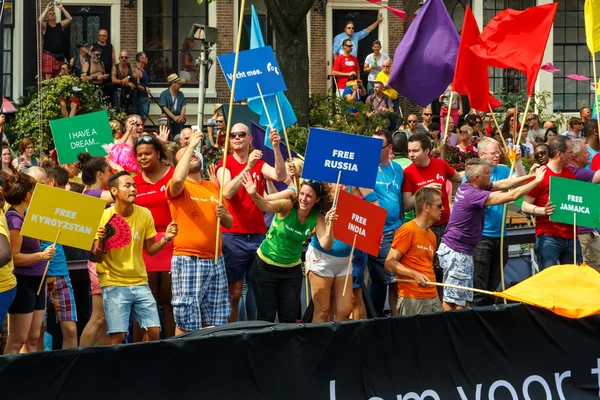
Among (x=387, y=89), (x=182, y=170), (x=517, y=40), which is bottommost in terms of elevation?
(x=182, y=170)

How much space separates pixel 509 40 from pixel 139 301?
Answer: 14.7ft

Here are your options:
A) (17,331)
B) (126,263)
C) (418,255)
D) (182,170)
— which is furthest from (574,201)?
(17,331)

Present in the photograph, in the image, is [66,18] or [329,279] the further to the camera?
[66,18]

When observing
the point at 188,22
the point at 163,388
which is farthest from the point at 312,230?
the point at 188,22

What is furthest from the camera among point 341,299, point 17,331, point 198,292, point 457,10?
point 457,10

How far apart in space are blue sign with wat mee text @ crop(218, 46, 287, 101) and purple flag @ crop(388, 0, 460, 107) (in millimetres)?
1471

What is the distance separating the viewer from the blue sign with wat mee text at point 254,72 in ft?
33.3

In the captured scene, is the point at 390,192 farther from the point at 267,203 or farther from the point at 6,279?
the point at 6,279

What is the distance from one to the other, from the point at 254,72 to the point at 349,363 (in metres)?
3.76

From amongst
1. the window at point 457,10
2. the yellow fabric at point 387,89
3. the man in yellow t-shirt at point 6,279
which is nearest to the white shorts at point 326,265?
the man in yellow t-shirt at point 6,279

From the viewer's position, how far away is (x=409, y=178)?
34.1 ft

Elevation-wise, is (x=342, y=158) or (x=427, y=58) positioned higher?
(x=427, y=58)

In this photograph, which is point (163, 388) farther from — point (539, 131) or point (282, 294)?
point (539, 131)

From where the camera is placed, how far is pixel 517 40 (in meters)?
10.7
